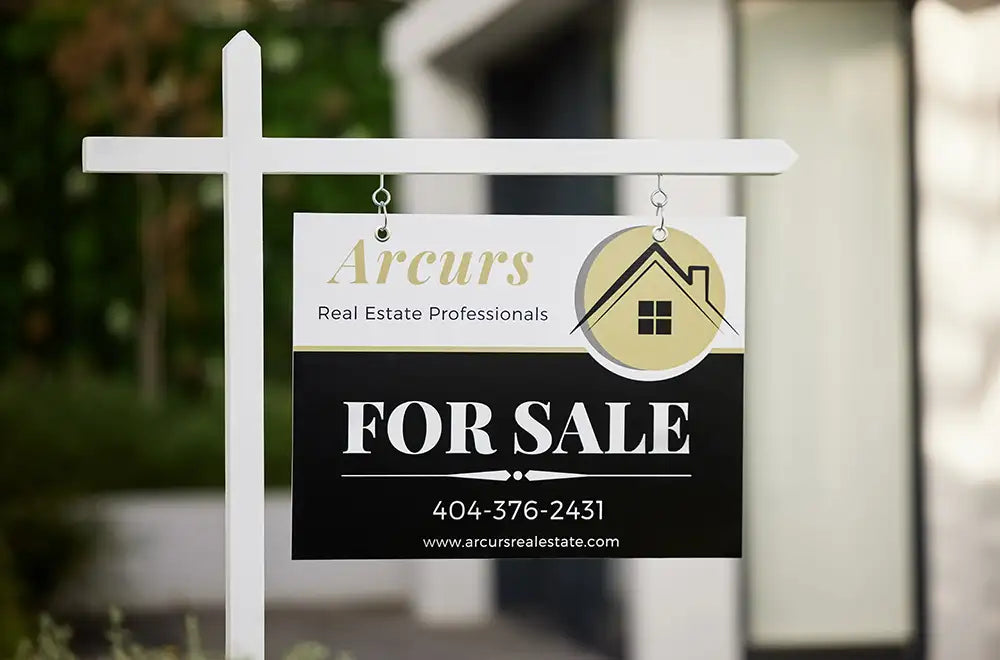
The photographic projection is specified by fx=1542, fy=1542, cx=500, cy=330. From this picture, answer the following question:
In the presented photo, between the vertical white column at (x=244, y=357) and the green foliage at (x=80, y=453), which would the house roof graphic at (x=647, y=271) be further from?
the green foliage at (x=80, y=453)

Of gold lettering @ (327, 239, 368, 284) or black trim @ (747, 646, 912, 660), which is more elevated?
gold lettering @ (327, 239, 368, 284)

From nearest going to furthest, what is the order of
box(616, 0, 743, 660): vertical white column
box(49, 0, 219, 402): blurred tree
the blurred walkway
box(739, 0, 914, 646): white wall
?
box(616, 0, 743, 660): vertical white column
box(739, 0, 914, 646): white wall
the blurred walkway
box(49, 0, 219, 402): blurred tree

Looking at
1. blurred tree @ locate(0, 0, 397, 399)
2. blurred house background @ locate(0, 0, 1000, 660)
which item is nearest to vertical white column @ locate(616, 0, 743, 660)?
blurred house background @ locate(0, 0, 1000, 660)

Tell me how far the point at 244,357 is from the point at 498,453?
587 mm

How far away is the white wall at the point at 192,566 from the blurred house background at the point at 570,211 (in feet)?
0.06

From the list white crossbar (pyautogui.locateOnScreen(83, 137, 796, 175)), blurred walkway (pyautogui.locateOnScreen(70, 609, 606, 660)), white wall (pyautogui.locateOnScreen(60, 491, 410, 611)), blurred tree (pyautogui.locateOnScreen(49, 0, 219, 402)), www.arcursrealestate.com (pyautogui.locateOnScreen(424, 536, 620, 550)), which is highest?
blurred tree (pyautogui.locateOnScreen(49, 0, 219, 402))

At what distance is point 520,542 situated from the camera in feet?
11.0

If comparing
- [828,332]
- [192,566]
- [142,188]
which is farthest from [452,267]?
[142,188]

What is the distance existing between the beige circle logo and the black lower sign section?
5 cm

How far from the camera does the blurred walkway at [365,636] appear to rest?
22.6ft

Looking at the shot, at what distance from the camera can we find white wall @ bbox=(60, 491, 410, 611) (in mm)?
8109

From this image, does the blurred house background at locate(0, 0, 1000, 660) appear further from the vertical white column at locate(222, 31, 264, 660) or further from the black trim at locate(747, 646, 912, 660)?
the vertical white column at locate(222, 31, 264, 660)

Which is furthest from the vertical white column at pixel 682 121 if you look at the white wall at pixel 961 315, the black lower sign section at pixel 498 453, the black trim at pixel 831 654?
the black lower sign section at pixel 498 453

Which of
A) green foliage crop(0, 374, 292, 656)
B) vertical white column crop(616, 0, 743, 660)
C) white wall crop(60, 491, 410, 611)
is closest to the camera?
vertical white column crop(616, 0, 743, 660)
